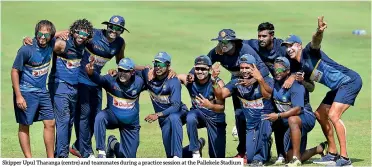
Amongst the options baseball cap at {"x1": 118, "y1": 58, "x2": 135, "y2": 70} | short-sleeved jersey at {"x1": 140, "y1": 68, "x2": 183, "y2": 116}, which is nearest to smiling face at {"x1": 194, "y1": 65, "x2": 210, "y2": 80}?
short-sleeved jersey at {"x1": 140, "y1": 68, "x2": 183, "y2": 116}

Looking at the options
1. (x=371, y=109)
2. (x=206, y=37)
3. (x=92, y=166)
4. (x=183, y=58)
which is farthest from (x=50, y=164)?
(x=206, y=37)

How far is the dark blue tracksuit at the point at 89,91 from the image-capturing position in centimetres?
1602

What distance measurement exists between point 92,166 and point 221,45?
2.72 metres

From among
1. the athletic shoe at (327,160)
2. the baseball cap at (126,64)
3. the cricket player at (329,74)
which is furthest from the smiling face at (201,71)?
the athletic shoe at (327,160)

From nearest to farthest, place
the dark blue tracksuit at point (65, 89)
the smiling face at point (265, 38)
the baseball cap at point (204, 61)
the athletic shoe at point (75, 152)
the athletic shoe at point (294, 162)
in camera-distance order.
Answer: the athletic shoe at point (294, 162) < the baseball cap at point (204, 61) < the dark blue tracksuit at point (65, 89) < the smiling face at point (265, 38) < the athletic shoe at point (75, 152)

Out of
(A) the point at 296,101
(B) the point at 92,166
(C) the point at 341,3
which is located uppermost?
(C) the point at 341,3

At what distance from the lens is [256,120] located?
15.4 m

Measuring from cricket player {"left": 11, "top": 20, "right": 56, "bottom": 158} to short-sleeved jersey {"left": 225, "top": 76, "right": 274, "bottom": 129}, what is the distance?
8.83 feet

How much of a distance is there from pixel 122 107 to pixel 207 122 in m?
1.29

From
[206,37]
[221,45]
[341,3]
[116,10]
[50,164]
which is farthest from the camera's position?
[341,3]

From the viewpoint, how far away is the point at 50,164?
1452 centimetres

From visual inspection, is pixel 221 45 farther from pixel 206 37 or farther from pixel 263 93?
pixel 206 37

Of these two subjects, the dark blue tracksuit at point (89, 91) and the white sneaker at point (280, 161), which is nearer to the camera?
the white sneaker at point (280, 161)

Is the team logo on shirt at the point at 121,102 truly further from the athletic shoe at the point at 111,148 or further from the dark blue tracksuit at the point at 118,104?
the athletic shoe at the point at 111,148
